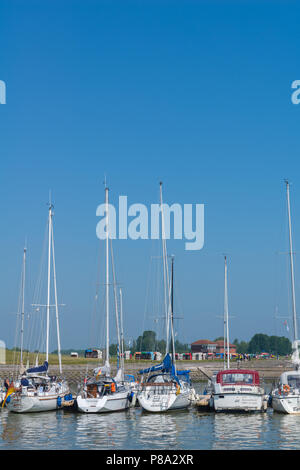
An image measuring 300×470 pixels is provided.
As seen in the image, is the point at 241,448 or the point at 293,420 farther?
the point at 293,420

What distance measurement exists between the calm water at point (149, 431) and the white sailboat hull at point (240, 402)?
2.17 ft

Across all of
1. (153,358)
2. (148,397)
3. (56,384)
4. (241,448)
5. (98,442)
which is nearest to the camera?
(241,448)

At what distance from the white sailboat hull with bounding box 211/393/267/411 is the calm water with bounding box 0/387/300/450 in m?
0.66

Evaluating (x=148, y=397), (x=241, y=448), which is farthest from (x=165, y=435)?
(x=148, y=397)

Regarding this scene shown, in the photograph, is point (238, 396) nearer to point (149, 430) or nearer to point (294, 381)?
point (294, 381)

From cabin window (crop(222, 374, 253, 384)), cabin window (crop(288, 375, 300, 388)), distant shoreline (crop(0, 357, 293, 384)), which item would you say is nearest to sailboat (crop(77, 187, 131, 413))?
cabin window (crop(222, 374, 253, 384))

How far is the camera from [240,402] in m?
45.3

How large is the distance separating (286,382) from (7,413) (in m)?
22.5

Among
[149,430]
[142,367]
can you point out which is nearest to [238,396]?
[149,430]

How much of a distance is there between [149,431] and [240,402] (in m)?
9.42

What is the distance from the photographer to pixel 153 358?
120 m

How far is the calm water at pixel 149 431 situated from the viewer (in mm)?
34094
